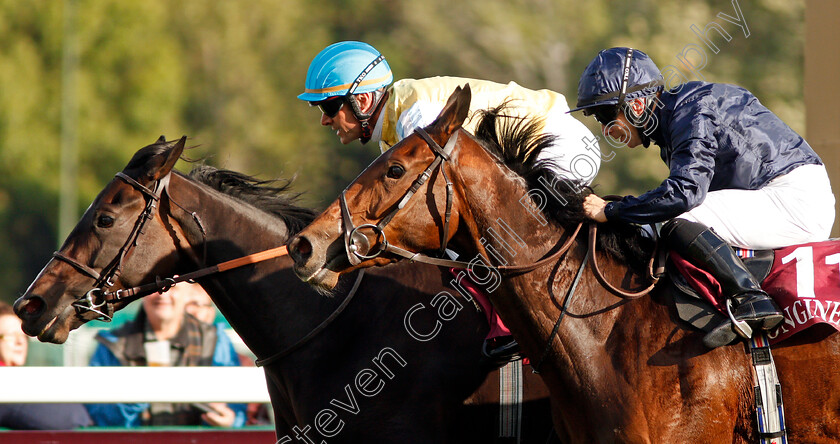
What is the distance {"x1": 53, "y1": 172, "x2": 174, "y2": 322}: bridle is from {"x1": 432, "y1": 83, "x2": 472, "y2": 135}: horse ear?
1.35 m

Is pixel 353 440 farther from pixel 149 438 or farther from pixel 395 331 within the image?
pixel 149 438

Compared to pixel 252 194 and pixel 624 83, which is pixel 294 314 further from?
pixel 624 83

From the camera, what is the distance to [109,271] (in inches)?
149

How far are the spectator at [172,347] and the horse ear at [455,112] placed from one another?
3224mm

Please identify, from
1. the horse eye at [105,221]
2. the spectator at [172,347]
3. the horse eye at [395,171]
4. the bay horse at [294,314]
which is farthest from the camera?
the spectator at [172,347]

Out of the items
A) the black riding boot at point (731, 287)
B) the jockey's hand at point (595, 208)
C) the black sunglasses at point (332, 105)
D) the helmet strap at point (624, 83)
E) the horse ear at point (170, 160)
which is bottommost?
the black riding boot at point (731, 287)

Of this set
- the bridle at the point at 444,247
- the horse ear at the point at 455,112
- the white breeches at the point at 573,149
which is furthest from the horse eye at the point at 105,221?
the white breeches at the point at 573,149

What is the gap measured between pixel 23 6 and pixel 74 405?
20638mm

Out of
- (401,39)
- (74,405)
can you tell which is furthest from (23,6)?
(74,405)

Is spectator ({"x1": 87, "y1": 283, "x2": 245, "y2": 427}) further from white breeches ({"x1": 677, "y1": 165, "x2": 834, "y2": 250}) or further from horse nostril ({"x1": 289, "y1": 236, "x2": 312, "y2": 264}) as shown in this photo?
white breeches ({"x1": 677, "y1": 165, "x2": 834, "y2": 250})

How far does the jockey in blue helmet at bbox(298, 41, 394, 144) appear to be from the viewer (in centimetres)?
424

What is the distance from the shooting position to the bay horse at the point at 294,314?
370 cm

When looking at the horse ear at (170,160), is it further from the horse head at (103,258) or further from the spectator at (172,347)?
the spectator at (172,347)

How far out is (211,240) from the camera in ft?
13.0
